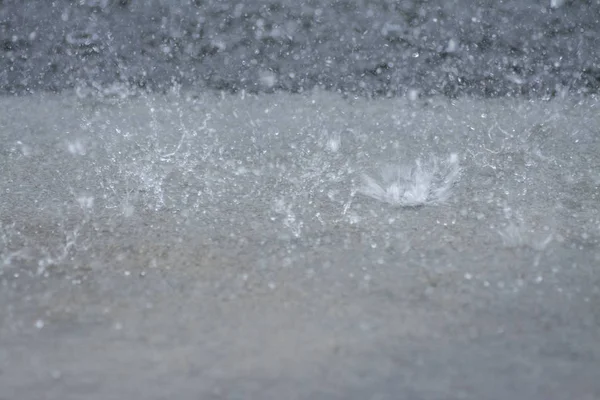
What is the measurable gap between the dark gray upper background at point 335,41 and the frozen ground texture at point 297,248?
0.12 metres

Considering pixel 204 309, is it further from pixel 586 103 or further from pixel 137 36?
pixel 586 103

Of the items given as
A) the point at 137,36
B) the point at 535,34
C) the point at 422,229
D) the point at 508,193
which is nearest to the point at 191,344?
the point at 422,229

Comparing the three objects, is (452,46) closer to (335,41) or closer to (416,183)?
(335,41)

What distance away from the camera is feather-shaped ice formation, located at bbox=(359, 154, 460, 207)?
106 inches

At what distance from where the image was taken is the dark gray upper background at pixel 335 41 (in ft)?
11.2

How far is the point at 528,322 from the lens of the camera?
1.88 m

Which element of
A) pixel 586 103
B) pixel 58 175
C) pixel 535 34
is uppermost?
pixel 535 34

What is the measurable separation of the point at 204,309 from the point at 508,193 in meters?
1.19

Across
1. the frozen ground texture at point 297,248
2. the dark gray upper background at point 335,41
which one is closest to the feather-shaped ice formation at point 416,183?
the frozen ground texture at point 297,248

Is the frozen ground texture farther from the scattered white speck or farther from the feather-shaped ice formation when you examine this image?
the scattered white speck

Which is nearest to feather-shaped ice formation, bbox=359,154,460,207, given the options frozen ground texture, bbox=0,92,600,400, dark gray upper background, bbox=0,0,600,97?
frozen ground texture, bbox=0,92,600,400

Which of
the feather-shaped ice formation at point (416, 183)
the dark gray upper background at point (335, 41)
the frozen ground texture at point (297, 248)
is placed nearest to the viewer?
the frozen ground texture at point (297, 248)

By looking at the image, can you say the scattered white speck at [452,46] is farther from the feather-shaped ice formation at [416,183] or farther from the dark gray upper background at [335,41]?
the feather-shaped ice formation at [416,183]

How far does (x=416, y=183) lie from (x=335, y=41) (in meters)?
0.94
